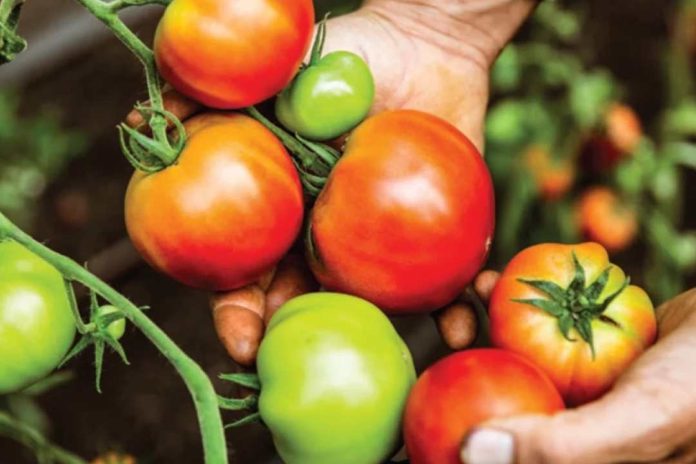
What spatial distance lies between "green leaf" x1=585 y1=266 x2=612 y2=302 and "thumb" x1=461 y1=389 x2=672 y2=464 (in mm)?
151

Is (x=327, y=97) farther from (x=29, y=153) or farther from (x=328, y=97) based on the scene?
(x=29, y=153)

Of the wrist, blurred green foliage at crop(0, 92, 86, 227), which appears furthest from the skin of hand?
blurred green foliage at crop(0, 92, 86, 227)

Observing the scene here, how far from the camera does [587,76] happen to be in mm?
2158

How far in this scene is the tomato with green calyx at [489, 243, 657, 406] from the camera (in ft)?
3.70

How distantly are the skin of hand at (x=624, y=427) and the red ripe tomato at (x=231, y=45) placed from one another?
47cm

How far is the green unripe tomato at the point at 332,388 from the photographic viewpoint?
1070mm

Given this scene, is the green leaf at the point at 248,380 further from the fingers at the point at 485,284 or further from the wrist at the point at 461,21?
the wrist at the point at 461,21

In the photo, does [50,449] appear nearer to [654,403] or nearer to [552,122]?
[654,403]

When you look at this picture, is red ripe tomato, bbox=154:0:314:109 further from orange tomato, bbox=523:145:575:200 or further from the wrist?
orange tomato, bbox=523:145:575:200

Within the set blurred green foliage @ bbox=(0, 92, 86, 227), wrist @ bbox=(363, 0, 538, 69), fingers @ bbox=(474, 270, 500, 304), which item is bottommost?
blurred green foliage @ bbox=(0, 92, 86, 227)

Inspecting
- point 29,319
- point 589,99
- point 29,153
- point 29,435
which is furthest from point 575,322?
point 29,153

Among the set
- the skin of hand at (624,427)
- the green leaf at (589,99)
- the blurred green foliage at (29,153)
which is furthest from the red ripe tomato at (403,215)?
the blurred green foliage at (29,153)

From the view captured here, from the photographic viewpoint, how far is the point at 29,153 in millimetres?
2088

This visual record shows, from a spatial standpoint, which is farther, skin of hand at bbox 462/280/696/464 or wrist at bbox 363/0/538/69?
wrist at bbox 363/0/538/69
